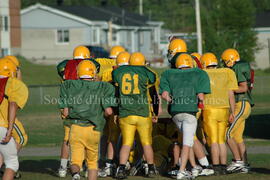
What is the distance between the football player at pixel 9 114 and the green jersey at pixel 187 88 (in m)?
2.56

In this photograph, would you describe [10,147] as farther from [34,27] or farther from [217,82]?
[34,27]

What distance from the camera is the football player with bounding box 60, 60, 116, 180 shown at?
972 centimetres

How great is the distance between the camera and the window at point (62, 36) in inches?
2452

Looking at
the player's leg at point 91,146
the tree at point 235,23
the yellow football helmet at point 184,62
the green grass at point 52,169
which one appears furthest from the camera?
the tree at point 235,23

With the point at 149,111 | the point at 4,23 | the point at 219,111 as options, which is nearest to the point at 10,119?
the point at 149,111

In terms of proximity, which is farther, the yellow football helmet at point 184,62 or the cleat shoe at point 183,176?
the yellow football helmet at point 184,62

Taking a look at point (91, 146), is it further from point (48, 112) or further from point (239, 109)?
point (48, 112)

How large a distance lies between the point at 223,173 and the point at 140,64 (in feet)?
7.51

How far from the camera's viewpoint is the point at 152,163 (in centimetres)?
1112

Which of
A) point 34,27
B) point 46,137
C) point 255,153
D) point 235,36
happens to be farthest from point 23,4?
point 255,153

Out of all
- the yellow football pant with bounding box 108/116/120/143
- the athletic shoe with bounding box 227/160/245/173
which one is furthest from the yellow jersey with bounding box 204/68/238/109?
the yellow football pant with bounding box 108/116/120/143

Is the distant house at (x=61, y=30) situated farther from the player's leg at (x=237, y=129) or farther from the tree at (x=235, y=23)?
the player's leg at (x=237, y=129)

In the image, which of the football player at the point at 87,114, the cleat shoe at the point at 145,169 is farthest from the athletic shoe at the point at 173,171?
the football player at the point at 87,114

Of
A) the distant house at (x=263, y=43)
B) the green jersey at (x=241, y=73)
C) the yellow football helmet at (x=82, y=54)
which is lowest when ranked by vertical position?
the green jersey at (x=241, y=73)
